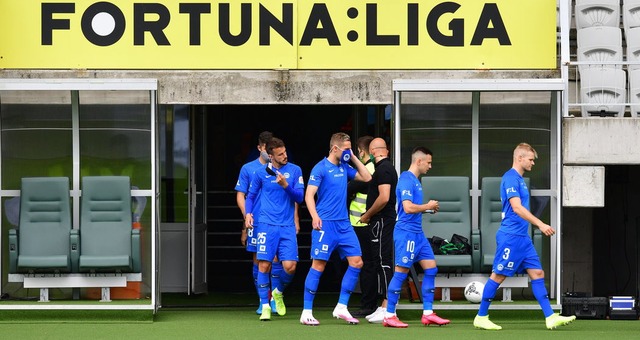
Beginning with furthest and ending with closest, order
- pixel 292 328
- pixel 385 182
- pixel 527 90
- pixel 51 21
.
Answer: pixel 51 21 < pixel 527 90 < pixel 385 182 < pixel 292 328

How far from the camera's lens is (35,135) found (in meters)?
15.0

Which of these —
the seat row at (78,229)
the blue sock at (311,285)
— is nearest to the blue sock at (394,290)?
the blue sock at (311,285)

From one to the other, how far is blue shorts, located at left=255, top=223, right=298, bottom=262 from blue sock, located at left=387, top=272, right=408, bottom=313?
Answer: 3.44 ft

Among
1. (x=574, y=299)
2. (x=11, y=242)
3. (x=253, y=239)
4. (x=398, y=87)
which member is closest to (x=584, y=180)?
(x=574, y=299)

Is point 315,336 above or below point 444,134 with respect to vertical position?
below

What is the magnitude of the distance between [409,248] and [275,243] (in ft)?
4.73

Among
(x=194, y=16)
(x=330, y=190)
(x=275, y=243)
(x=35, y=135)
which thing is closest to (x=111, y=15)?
(x=194, y=16)

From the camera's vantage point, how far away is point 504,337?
12.8m

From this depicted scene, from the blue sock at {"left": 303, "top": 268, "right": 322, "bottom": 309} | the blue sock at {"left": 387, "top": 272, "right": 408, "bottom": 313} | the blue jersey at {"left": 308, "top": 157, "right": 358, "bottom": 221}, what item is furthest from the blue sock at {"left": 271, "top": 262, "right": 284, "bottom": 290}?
the blue sock at {"left": 387, "top": 272, "right": 408, "bottom": 313}

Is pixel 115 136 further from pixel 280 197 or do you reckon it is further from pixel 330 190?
pixel 330 190

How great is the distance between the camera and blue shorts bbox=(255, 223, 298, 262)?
13930 mm

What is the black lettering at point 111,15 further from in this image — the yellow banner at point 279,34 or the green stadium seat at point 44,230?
the green stadium seat at point 44,230

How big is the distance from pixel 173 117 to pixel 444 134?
3668 millimetres

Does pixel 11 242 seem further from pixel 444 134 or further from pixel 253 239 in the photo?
pixel 444 134
